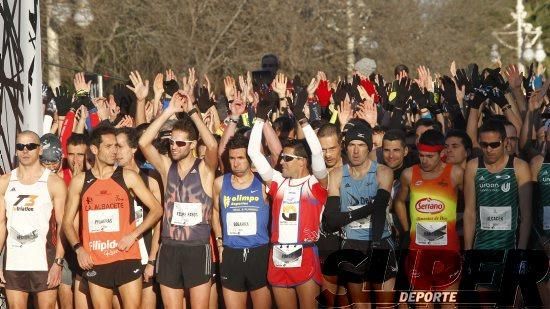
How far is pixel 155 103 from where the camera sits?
13.4 meters

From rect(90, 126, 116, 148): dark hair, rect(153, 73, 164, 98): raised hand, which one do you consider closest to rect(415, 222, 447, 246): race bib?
rect(90, 126, 116, 148): dark hair

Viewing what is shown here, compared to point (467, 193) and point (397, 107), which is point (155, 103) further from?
point (467, 193)

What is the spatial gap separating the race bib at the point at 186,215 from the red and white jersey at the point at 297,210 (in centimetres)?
75

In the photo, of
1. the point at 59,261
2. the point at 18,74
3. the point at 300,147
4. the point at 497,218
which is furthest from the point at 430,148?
the point at 18,74

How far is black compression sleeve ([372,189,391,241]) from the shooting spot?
11141mm

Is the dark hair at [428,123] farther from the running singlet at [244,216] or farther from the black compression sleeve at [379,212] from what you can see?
the running singlet at [244,216]

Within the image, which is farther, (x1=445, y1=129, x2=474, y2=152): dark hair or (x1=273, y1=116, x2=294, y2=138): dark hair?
(x1=273, y1=116, x2=294, y2=138): dark hair

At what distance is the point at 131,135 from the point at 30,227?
1.30m

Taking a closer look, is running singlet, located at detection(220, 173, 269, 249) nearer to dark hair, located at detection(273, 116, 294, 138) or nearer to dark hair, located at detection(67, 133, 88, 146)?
dark hair, located at detection(273, 116, 294, 138)

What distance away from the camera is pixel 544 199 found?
36.9 ft

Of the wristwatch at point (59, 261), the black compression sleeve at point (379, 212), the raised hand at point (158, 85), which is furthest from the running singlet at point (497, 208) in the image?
the wristwatch at point (59, 261)

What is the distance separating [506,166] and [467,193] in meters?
0.43

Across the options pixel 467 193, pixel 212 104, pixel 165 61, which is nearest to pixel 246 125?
pixel 212 104

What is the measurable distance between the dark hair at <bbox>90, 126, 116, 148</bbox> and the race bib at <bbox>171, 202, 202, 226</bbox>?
0.94 m
